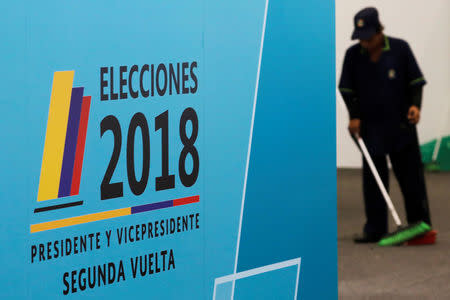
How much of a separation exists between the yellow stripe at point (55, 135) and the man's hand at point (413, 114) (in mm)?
3728

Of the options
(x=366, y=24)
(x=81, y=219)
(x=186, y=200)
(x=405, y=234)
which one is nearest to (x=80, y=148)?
(x=81, y=219)

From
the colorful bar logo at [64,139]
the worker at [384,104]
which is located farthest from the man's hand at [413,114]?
the colorful bar logo at [64,139]

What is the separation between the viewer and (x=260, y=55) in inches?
118

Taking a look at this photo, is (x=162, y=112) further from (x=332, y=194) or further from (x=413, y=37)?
(x=413, y=37)

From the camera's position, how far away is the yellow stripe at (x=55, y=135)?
2.33m

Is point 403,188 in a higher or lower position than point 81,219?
lower

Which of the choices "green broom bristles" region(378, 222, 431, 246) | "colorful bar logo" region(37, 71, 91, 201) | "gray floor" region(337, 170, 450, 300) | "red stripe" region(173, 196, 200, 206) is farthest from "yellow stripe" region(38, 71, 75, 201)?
"green broom bristles" region(378, 222, 431, 246)

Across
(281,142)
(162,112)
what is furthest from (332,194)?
(162,112)

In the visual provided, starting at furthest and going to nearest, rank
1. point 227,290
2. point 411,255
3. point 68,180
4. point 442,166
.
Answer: point 442,166 < point 411,255 < point 227,290 < point 68,180

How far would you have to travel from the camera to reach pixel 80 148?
2.44 meters

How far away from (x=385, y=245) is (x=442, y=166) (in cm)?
437

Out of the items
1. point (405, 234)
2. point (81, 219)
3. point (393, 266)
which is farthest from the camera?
point (405, 234)

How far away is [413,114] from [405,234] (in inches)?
31.7

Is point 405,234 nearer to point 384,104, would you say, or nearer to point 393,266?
point 393,266
